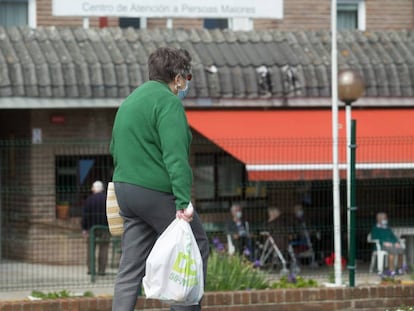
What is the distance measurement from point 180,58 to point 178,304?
4.95 ft

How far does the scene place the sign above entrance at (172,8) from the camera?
16.8m

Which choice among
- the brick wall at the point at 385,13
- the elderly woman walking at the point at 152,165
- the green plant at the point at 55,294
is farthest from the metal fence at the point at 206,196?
the elderly woman walking at the point at 152,165

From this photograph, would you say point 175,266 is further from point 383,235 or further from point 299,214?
point 383,235

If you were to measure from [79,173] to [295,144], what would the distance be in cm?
310

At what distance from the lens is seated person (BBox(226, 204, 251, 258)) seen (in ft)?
46.6

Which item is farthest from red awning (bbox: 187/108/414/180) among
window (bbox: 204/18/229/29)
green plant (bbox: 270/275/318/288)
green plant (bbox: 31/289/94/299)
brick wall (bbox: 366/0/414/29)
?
brick wall (bbox: 366/0/414/29)

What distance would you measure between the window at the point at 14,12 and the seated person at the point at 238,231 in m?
5.89

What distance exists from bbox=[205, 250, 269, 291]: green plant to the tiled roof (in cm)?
468

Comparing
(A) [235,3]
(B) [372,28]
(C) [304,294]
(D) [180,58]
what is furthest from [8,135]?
(D) [180,58]

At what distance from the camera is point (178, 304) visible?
7766 mm

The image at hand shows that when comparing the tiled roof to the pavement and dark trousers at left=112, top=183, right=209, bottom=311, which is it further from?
dark trousers at left=112, top=183, right=209, bottom=311

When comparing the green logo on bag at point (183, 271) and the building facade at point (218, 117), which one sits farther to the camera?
the building facade at point (218, 117)

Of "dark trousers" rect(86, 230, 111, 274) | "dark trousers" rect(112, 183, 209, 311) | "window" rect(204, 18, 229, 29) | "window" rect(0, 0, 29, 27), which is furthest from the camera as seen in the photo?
"window" rect(204, 18, 229, 29)

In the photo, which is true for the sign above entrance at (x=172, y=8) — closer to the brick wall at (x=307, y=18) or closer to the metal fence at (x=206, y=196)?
the metal fence at (x=206, y=196)
